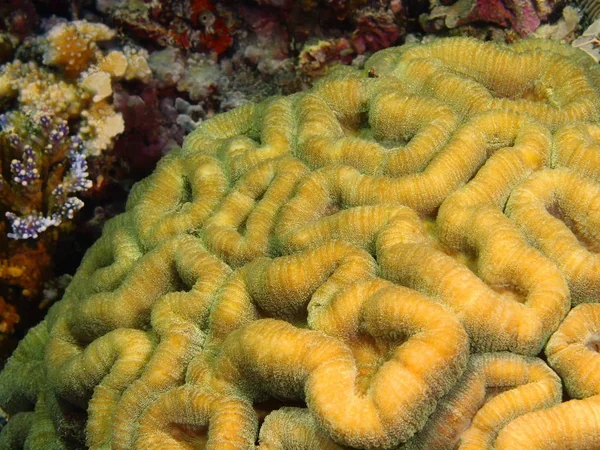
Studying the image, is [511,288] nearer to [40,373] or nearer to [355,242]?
[355,242]

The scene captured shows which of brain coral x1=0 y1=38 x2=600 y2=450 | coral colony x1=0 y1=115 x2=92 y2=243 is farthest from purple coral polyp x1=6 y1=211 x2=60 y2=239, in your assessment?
brain coral x1=0 y1=38 x2=600 y2=450

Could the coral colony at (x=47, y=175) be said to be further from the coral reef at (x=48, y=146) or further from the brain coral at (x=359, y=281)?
the brain coral at (x=359, y=281)

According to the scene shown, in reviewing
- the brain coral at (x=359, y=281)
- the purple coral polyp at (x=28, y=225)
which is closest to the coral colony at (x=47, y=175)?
the purple coral polyp at (x=28, y=225)

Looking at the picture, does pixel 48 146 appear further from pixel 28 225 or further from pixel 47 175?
pixel 28 225

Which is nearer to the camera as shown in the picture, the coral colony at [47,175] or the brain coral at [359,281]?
the brain coral at [359,281]

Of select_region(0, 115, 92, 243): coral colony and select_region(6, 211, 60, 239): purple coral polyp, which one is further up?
select_region(0, 115, 92, 243): coral colony

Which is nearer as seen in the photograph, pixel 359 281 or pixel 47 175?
pixel 359 281

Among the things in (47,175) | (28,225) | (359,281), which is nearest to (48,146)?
(47,175)

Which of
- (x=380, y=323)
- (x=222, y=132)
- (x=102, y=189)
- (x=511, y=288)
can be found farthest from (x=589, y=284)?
(x=102, y=189)

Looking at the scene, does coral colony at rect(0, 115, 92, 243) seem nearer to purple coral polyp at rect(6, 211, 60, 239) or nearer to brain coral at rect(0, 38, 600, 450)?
purple coral polyp at rect(6, 211, 60, 239)
